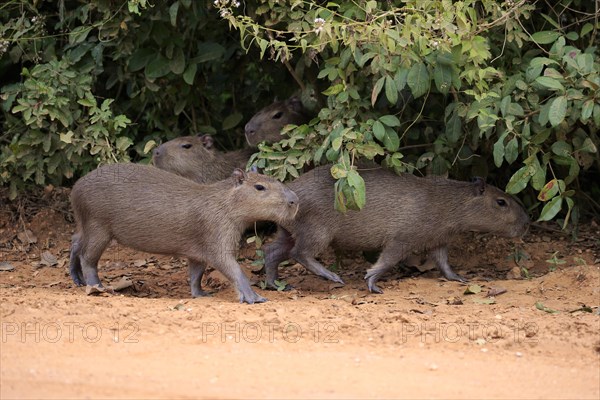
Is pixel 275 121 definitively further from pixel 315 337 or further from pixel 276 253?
pixel 315 337

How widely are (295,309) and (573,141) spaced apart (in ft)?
8.22

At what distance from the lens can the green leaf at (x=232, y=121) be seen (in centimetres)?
951

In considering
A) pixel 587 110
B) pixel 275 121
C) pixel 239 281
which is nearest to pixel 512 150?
pixel 587 110

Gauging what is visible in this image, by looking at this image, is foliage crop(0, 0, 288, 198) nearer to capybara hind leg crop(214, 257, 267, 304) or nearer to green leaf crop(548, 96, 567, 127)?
capybara hind leg crop(214, 257, 267, 304)

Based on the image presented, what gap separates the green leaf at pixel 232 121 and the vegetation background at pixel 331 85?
0.03m

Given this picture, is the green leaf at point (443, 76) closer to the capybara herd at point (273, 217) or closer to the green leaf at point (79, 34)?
the capybara herd at point (273, 217)

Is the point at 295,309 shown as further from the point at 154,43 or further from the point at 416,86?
the point at 154,43

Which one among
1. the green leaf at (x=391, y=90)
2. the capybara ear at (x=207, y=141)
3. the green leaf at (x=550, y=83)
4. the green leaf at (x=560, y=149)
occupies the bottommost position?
the capybara ear at (x=207, y=141)

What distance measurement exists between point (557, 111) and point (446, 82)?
76 cm

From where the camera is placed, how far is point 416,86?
690 cm

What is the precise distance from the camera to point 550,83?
6.72m

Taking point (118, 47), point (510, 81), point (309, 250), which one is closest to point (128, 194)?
point (309, 250)

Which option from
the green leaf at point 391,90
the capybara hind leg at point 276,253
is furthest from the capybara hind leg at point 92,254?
the green leaf at point 391,90

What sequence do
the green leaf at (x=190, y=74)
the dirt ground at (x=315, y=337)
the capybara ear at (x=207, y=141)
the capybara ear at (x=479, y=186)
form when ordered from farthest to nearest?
the capybara ear at (x=207, y=141), the green leaf at (x=190, y=74), the capybara ear at (x=479, y=186), the dirt ground at (x=315, y=337)
